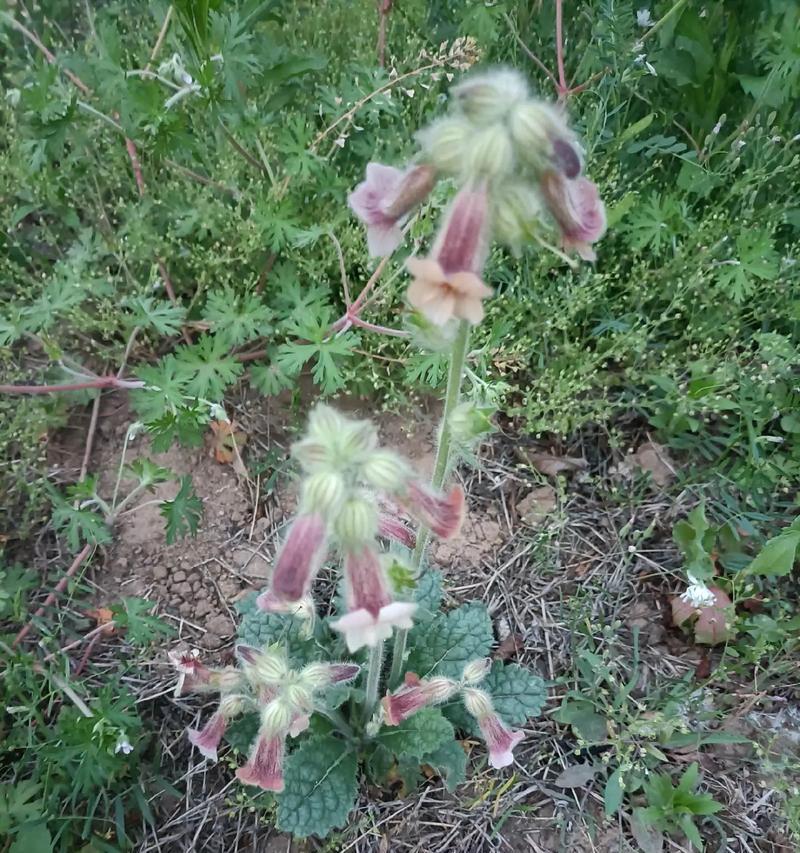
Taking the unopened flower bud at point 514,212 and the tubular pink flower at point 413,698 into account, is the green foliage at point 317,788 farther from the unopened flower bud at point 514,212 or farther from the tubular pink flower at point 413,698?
the unopened flower bud at point 514,212

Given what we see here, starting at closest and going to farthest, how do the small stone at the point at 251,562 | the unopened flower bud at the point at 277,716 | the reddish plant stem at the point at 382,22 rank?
the unopened flower bud at the point at 277,716 → the small stone at the point at 251,562 → the reddish plant stem at the point at 382,22

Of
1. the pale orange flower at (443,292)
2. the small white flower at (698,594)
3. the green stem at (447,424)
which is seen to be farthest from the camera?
the small white flower at (698,594)

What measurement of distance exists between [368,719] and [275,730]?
52 centimetres

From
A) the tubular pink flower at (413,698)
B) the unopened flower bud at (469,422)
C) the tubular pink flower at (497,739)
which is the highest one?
the unopened flower bud at (469,422)

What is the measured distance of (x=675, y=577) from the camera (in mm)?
2643

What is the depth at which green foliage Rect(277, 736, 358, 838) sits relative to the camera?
6.42 ft

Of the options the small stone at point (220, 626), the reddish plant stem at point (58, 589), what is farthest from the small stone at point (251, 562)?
the reddish plant stem at point (58, 589)

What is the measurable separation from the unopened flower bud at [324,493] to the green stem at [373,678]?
0.59 metres

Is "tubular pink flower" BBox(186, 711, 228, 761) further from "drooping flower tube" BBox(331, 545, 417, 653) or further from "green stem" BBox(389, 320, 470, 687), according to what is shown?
"drooping flower tube" BBox(331, 545, 417, 653)

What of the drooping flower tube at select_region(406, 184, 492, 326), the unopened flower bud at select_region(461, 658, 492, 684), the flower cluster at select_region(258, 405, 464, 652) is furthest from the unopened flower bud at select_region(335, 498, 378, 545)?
the unopened flower bud at select_region(461, 658, 492, 684)

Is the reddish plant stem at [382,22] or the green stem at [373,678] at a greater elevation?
the reddish plant stem at [382,22]

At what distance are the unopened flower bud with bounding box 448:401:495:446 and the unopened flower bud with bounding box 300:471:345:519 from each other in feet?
0.92

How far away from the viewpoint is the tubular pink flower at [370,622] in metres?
1.32

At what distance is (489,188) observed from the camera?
1242 millimetres
